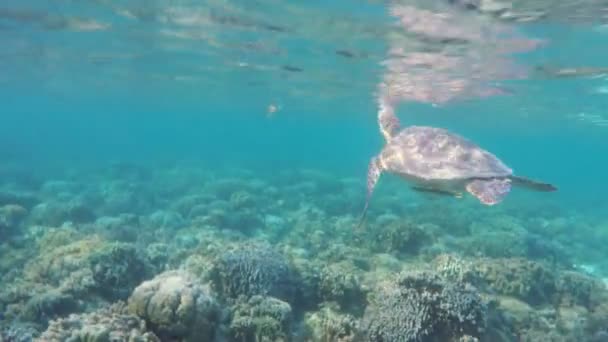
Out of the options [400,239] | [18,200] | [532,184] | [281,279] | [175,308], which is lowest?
[18,200]

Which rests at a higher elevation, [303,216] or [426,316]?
[426,316]

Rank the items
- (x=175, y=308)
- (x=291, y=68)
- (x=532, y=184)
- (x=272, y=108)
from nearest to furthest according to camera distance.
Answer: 1. (x=175, y=308)
2. (x=532, y=184)
3. (x=291, y=68)
4. (x=272, y=108)

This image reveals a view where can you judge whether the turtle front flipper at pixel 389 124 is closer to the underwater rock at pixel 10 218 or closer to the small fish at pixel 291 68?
the underwater rock at pixel 10 218

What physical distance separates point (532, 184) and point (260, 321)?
5.56 meters

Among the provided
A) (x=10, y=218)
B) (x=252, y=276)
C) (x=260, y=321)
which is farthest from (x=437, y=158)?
(x=10, y=218)

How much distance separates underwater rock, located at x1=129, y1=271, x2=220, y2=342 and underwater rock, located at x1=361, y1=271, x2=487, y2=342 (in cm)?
268

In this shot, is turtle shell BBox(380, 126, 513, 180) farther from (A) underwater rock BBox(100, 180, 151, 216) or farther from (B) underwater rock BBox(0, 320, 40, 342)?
(A) underwater rock BBox(100, 180, 151, 216)

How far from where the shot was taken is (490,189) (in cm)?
843

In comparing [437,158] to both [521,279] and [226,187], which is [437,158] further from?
[226,187]

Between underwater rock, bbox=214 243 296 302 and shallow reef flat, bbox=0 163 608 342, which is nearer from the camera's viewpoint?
shallow reef flat, bbox=0 163 608 342

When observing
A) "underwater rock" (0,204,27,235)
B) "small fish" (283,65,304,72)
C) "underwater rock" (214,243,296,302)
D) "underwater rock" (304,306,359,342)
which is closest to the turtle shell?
"underwater rock" (214,243,296,302)

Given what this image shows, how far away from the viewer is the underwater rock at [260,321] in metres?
6.40

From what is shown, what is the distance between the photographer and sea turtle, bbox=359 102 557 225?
852 centimetres

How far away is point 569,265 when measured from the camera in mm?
16875
